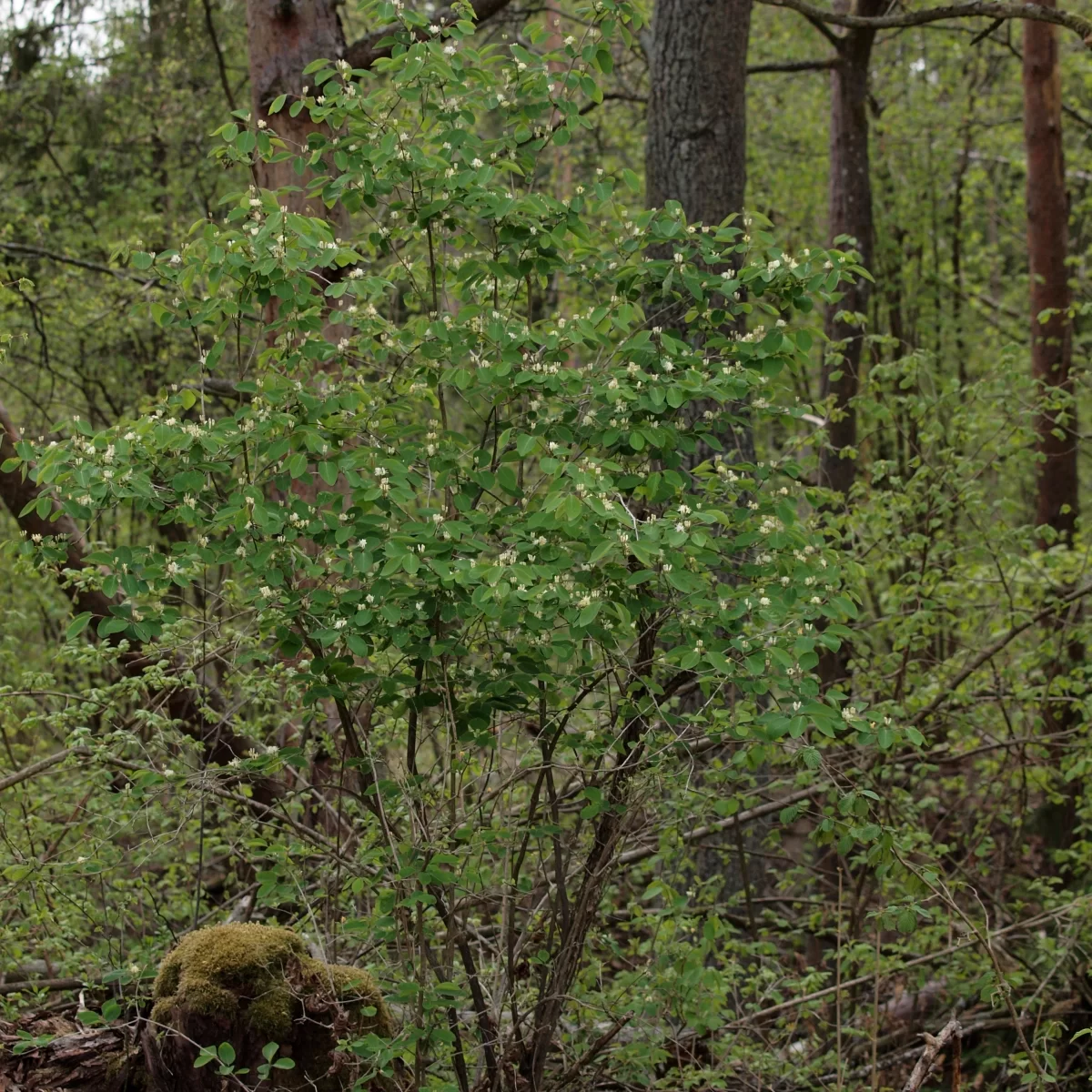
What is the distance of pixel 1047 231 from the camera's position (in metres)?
10.4

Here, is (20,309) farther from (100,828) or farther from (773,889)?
(773,889)

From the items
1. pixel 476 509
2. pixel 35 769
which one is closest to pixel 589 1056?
pixel 476 509

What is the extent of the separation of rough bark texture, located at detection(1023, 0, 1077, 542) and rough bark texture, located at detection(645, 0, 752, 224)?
12.3 ft

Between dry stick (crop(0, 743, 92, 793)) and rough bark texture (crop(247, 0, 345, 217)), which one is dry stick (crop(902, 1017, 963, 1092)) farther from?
rough bark texture (crop(247, 0, 345, 217))

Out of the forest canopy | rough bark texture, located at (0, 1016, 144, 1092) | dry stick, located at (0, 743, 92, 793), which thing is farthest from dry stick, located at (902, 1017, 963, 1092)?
dry stick, located at (0, 743, 92, 793)

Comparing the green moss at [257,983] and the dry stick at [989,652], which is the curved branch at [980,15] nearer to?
the dry stick at [989,652]

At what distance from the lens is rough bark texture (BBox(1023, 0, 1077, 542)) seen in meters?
10.0

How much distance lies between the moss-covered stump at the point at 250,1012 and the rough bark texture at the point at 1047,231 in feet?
24.6

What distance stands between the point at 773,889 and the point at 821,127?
8.53 metres

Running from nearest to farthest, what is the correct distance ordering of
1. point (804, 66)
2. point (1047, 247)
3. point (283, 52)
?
point (283, 52), point (804, 66), point (1047, 247)

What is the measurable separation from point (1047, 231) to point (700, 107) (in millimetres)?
4301

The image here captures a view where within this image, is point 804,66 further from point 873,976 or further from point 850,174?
point 873,976

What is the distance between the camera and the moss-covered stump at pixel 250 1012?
13.2ft

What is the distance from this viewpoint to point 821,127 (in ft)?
44.9
